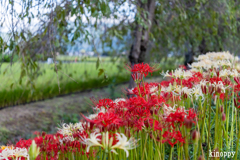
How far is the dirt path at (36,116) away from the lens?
10.5ft

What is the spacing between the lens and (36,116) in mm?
3949

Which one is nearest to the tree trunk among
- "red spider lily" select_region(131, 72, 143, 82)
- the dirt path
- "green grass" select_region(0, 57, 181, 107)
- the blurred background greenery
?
the blurred background greenery

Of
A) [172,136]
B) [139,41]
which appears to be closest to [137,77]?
[172,136]

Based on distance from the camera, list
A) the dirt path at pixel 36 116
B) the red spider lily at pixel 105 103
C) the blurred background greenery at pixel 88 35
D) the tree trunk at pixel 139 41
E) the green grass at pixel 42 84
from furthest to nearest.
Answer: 1. the green grass at pixel 42 84
2. the tree trunk at pixel 139 41
3. the dirt path at pixel 36 116
4. the blurred background greenery at pixel 88 35
5. the red spider lily at pixel 105 103

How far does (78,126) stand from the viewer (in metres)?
1.52

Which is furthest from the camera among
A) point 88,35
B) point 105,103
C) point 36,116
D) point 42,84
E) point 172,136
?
point 42,84

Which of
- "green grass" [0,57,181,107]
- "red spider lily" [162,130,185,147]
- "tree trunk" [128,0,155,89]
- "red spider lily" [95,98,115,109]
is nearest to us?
"red spider lily" [162,130,185,147]

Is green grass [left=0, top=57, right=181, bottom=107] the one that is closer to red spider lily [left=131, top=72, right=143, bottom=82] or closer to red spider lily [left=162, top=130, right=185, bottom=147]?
red spider lily [left=131, top=72, right=143, bottom=82]

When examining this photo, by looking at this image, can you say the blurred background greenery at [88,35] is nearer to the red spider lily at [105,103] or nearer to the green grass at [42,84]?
the green grass at [42,84]

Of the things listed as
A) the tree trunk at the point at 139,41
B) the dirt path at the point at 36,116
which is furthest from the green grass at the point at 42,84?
the tree trunk at the point at 139,41

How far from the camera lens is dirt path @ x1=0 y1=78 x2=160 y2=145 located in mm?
3211

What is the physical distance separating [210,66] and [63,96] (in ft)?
13.9

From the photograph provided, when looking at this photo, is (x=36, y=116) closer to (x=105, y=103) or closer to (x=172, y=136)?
(x=105, y=103)

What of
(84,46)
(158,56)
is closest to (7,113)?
(84,46)
